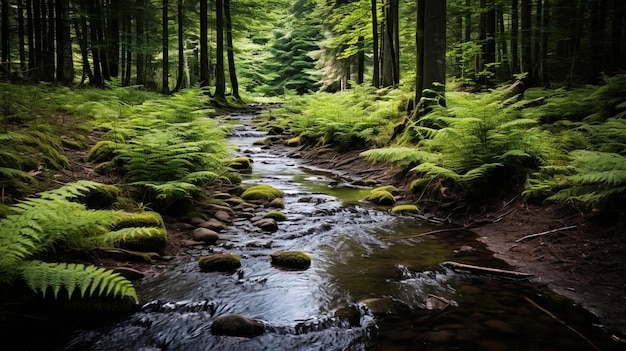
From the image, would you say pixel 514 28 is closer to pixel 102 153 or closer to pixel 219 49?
pixel 219 49

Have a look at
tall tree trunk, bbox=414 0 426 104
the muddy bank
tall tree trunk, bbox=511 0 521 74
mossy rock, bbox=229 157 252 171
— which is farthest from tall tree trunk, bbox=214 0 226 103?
the muddy bank

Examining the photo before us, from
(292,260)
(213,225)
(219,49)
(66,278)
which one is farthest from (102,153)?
(219,49)

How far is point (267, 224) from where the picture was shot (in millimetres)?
5781

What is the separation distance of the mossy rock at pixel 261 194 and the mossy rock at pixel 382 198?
186cm

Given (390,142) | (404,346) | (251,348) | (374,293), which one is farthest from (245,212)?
(390,142)

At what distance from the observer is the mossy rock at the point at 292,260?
4512 millimetres

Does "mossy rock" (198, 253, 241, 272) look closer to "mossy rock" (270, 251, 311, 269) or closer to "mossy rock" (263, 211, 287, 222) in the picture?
"mossy rock" (270, 251, 311, 269)

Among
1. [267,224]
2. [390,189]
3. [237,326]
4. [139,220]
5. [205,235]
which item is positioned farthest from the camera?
[390,189]

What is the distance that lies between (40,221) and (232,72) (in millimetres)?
19159

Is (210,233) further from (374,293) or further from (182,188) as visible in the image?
(374,293)

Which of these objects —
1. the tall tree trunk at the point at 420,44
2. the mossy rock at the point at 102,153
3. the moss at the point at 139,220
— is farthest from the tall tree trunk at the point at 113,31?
the moss at the point at 139,220

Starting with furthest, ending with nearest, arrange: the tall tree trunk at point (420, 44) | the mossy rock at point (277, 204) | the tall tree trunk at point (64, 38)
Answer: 1. the tall tree trunk at point (64, 38)
2. the tall tree trunk at point (420, 44)
3. the mossy rock at point (277, 204)

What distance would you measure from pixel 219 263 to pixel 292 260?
87cm

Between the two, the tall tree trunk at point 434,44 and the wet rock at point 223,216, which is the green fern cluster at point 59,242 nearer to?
the wet rock at point 223,216
